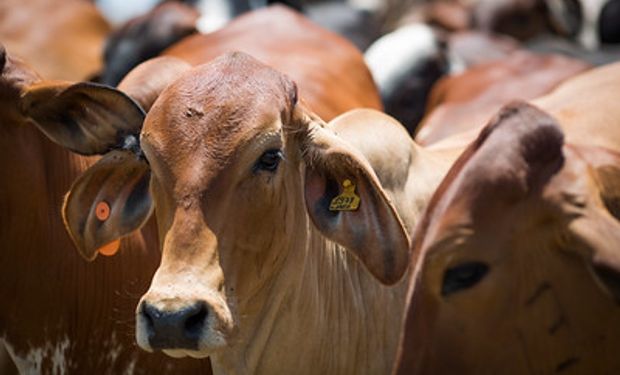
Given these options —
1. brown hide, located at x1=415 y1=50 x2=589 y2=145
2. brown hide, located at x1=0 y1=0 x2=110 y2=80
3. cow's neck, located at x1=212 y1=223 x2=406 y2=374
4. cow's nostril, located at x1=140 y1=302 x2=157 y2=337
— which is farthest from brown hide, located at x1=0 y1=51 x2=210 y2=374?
brown hide, located at x1=0 y1=0 x2=110 y2=80

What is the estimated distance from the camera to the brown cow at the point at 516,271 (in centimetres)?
351

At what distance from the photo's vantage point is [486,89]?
7047mm

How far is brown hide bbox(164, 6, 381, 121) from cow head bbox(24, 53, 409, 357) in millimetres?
1457

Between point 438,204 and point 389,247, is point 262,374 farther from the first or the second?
point 438,204

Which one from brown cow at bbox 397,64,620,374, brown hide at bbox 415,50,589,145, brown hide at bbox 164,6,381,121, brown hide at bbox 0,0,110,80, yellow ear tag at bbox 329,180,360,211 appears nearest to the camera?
brown cow at bbox 397,64,620,374

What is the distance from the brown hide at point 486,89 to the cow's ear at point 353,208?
1.96m

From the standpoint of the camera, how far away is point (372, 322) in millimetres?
4676

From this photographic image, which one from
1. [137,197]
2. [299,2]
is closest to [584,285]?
[137,197]

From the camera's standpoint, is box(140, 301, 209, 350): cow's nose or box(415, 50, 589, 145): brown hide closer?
box(140, 301, 209, 350): cow's nose

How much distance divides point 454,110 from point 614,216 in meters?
3.24

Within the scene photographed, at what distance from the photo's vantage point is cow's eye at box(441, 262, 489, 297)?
352 cm

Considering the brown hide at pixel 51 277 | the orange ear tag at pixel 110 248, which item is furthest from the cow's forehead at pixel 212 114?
the brown hide at pixel 51 277

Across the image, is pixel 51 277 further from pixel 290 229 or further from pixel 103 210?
pixel 290 229

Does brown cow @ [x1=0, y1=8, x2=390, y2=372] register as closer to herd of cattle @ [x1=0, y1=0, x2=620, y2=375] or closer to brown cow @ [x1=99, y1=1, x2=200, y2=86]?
herd of cattle @ [x1=0, y1=0, x2=620, y2=375]
